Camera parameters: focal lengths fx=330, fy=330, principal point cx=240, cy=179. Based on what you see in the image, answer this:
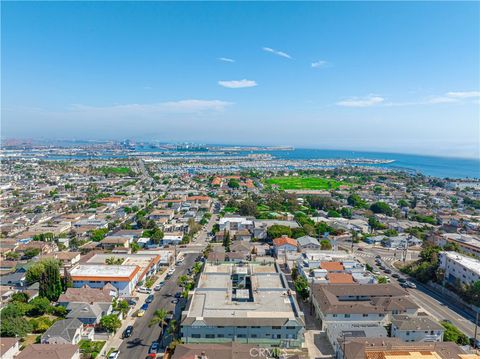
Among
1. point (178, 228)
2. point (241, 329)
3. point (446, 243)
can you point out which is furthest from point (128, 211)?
point (446, 243)

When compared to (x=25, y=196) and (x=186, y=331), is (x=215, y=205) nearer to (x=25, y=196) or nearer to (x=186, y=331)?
(x=25, y=196)

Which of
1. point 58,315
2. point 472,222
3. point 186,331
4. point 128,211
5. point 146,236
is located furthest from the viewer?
point 128,211

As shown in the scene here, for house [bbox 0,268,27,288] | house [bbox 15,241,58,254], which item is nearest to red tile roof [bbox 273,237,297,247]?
house [bbox 0,268,27,288]

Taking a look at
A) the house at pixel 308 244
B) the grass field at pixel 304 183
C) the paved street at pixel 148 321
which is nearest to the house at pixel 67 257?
the paved street at pixel 148 321

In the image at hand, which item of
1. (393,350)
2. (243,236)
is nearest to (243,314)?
(393,350)

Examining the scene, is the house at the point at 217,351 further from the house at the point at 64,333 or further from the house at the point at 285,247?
the house at the point at 285,247

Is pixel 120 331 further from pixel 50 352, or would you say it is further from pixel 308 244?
pixel 308 244

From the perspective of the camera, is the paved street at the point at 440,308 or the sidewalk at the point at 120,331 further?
the paved street at the point at 440,308
